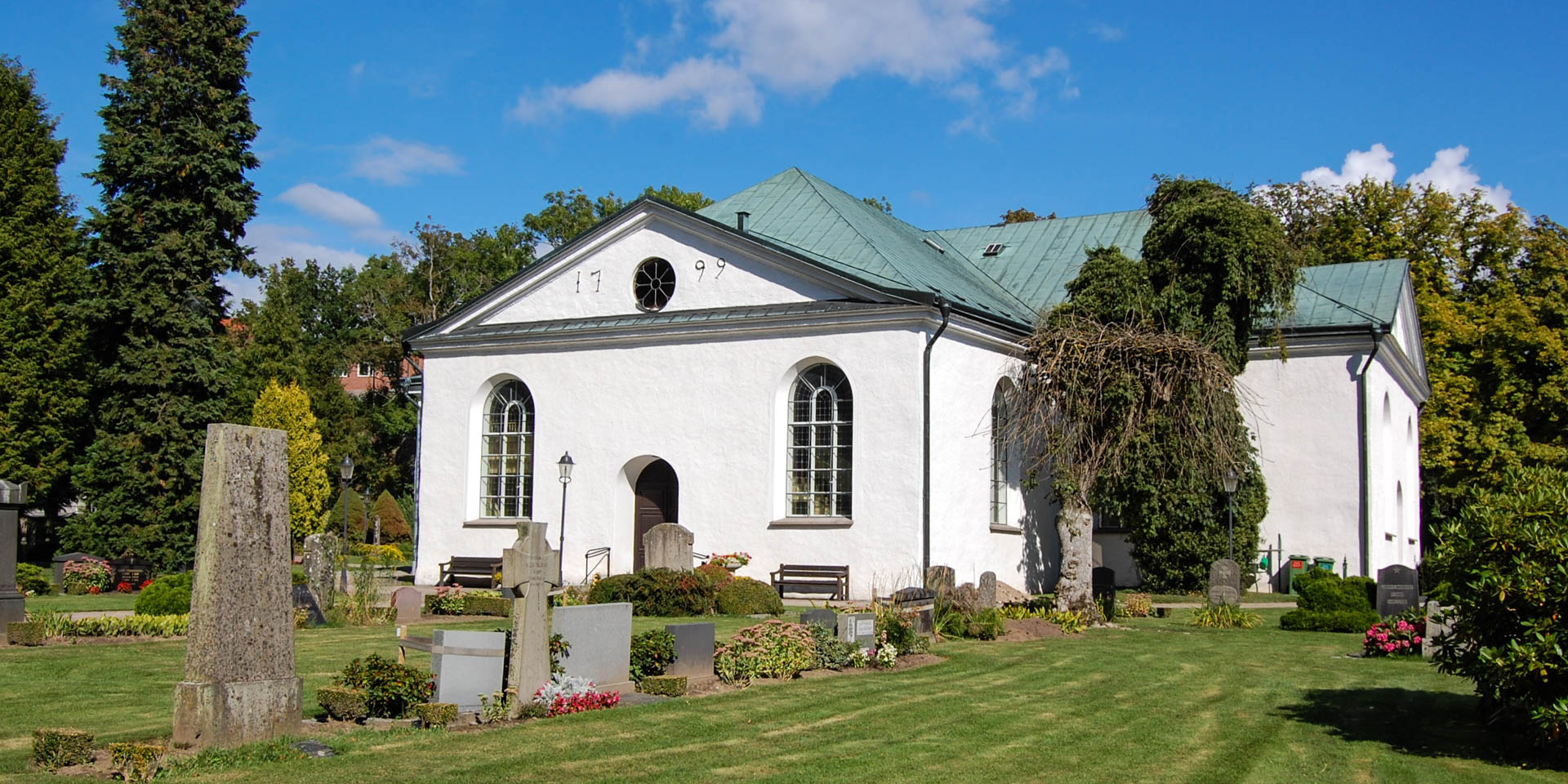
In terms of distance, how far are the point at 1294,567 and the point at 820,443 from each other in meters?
11.0

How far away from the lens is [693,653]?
12578 mm

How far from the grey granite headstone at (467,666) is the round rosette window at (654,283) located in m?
15.5

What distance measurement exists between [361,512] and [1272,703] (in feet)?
141

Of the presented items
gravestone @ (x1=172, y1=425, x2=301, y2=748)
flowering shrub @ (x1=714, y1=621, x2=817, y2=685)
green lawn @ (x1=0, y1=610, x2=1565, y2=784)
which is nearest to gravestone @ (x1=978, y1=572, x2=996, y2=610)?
green lawn @ (x1=0, y1=610, x2=1565, y2=784)

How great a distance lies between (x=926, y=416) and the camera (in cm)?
2262

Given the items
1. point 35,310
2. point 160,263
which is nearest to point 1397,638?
point 160,263

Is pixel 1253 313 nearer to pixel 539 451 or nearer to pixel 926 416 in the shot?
pixel 926 416

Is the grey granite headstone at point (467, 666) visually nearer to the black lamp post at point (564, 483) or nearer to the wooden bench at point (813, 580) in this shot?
the wooden bench at point (813, 580)

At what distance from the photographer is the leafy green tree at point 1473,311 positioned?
36.5 metres

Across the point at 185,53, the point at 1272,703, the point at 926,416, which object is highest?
the point at 185,53

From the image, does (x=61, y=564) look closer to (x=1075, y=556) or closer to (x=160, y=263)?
(x=160, y=263)

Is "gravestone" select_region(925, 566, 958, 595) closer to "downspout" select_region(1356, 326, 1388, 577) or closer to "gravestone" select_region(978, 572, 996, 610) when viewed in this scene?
"gravestone" select_region(978, 572, 996, 610)

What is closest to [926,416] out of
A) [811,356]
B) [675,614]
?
[811,356]

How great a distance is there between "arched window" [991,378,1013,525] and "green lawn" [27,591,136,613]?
15.6 metres
